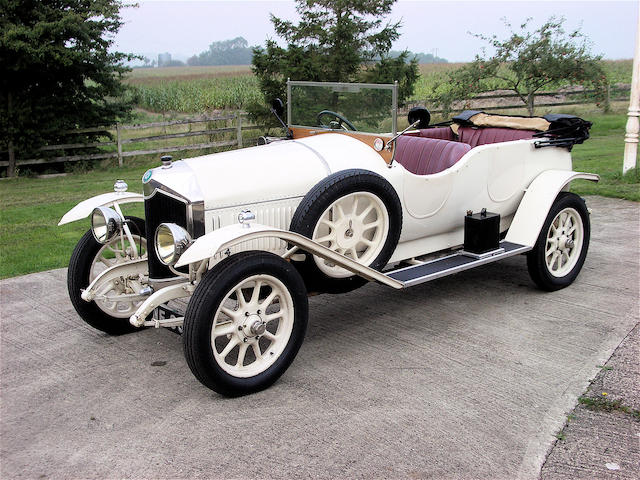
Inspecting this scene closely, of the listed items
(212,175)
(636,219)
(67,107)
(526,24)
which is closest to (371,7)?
(526,24)

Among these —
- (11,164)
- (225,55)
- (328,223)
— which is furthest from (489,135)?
(225,55)

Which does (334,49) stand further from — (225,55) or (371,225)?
(225,55)

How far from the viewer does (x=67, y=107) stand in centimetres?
1570

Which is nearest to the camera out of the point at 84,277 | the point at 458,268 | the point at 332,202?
the point at 332,202

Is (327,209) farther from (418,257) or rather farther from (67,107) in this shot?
(67,107)

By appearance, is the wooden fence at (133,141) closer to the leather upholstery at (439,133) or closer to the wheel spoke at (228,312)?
the leather upholstery at (439,133)

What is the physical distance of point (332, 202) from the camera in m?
4.35

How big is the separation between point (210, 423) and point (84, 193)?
9024 millimetres

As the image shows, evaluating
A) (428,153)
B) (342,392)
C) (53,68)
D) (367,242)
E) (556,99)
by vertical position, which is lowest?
(342,392)

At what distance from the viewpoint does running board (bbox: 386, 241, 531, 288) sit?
4.72m

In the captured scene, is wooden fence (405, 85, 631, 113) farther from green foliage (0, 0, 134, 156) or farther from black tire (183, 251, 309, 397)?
black tire (183, 251, 309, 397)

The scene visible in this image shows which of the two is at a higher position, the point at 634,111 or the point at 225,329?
the point at 634,111

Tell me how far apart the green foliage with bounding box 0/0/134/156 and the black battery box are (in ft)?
38.9

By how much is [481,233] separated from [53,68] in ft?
42.3
